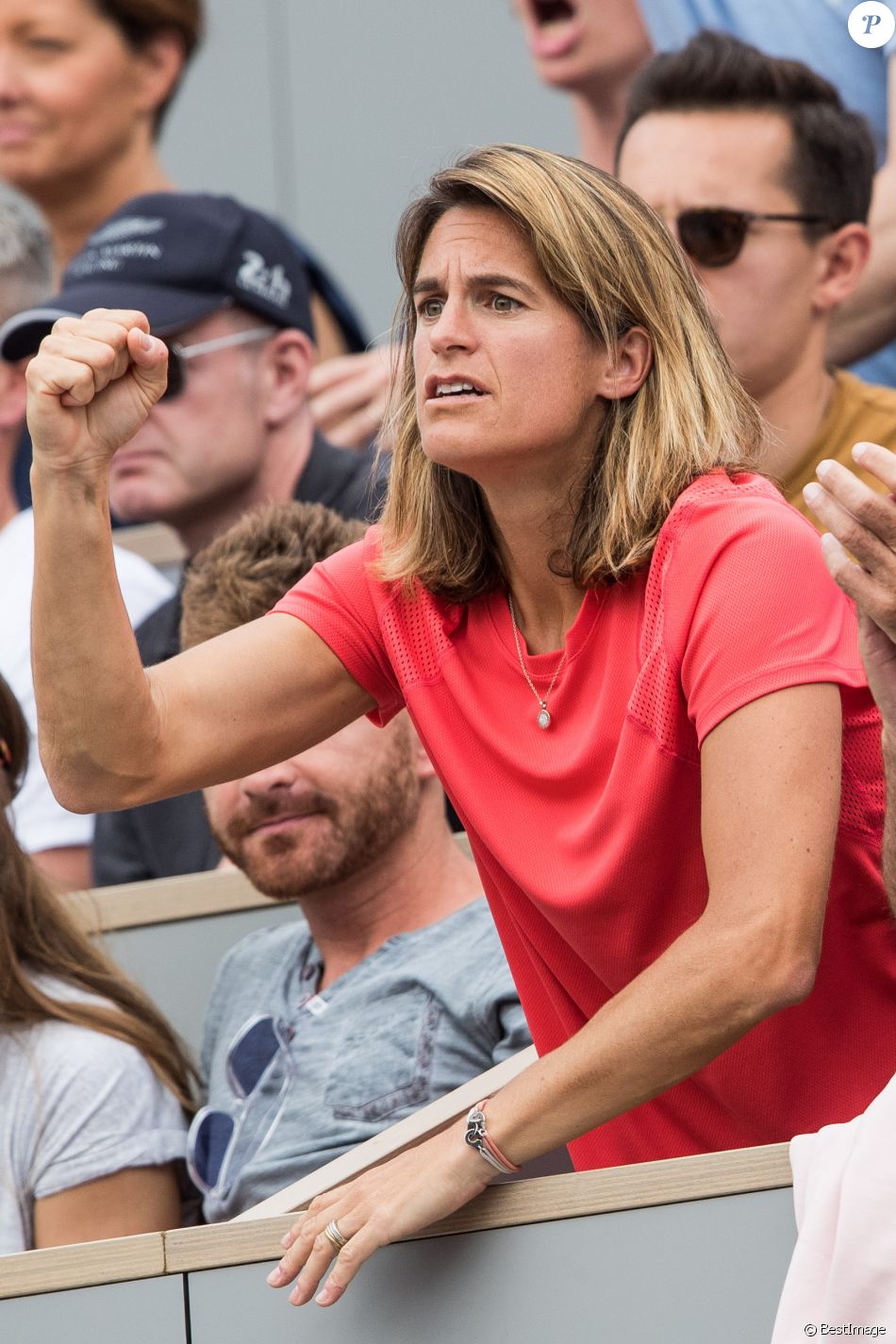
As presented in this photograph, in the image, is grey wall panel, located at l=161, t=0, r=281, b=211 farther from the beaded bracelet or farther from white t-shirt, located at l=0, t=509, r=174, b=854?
the beaded bracelet

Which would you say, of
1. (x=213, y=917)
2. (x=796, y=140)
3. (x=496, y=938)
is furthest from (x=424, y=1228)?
(x=796, y=140)

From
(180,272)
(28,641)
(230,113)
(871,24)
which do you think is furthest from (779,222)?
(230,113)

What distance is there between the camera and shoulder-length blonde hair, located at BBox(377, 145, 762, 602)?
1.65 metres

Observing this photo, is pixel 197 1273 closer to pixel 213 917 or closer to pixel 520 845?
pixel 520 845

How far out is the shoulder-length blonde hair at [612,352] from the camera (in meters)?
1.65

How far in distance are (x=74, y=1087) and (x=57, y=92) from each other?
2849 mm

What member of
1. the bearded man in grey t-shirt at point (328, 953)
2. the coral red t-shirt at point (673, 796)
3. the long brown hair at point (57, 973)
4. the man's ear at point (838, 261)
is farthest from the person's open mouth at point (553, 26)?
the coral red t-shirt at point (673, 796)

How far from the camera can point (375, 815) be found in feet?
7.49

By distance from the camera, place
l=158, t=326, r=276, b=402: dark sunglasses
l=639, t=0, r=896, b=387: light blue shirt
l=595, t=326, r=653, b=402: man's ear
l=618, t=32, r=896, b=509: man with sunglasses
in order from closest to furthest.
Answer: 1. l=595, t=326, r=653, b=402: man's ear
2. l=618, t=32, r=896, b=509: man with sunglasses
3. l=639, t=0, r=896, b=387: light blue shirt
4. l=158, t=326, r=276, b=402: dark sunglasses

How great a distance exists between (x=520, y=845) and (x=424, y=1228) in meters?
0.34

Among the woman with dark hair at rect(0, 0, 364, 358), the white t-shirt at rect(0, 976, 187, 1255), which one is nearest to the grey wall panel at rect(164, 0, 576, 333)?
the woman with dark hair at rect(0, 0, 364, 358)

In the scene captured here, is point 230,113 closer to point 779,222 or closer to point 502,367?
point 779,222

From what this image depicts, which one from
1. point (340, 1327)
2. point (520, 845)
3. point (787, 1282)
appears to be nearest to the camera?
point (787, 1282)

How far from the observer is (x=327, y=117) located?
4.81 metres
